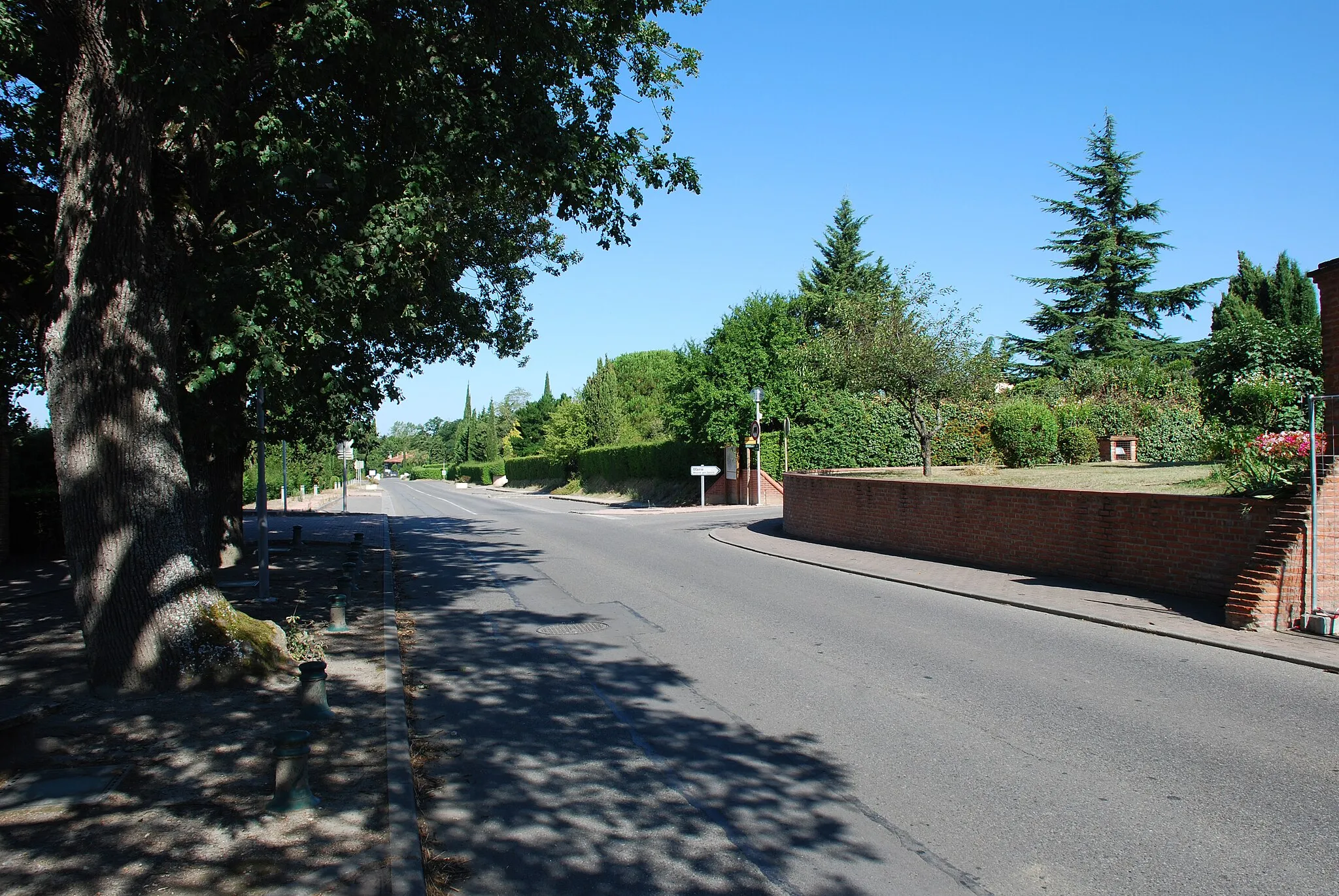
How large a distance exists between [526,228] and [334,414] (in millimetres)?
4972

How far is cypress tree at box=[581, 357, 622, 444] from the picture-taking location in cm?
5806

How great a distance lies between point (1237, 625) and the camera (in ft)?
29.1

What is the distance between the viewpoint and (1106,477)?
1631 cm

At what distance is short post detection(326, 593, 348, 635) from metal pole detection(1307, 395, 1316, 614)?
976 centimetres

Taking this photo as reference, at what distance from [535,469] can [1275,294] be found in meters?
53.0

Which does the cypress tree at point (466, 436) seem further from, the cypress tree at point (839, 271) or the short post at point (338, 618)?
the short post at point (338, 618)

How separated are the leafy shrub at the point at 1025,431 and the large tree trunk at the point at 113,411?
64.8 ft

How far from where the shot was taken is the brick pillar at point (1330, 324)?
372 inches


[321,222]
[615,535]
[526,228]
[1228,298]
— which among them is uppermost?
[1228,298]

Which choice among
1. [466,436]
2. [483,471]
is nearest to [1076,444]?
[483,471]

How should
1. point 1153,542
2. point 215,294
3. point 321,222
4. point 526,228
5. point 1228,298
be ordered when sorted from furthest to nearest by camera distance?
1. point 1228,298
2. point 526,228
3. point 1153,542
4. point 321,222
5. point 215,294

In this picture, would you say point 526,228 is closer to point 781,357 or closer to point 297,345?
point 297,345

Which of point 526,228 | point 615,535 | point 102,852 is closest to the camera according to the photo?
point 102,852

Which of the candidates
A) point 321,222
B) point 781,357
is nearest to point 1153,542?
point 321,222
